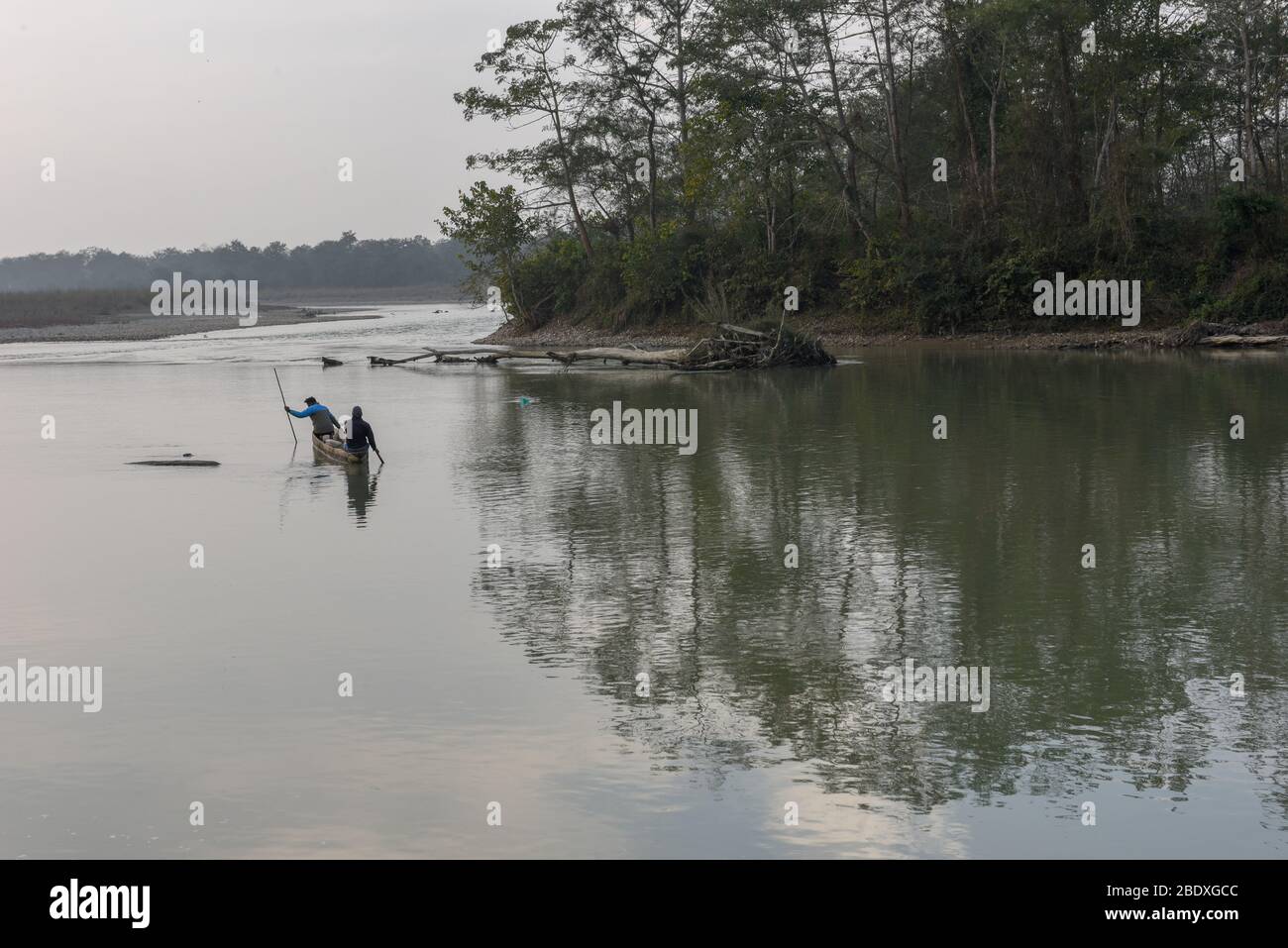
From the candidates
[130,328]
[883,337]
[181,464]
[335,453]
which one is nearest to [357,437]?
[335,453]

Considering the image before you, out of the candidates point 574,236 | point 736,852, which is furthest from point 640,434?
point 574,236

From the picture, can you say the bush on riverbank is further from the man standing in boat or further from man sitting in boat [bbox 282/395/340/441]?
the man standing in boat

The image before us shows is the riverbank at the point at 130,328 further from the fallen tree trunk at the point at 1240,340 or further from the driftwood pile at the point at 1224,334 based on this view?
the fallen tree trunk at the point at 1240,340

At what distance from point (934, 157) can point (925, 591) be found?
4340cm

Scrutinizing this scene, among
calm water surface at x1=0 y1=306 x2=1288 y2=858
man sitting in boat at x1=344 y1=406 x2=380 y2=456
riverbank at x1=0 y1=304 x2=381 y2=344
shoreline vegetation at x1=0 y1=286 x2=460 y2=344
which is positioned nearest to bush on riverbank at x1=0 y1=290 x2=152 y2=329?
shoreline vegetation at x1=0 y1=286 x2=460 y2=344

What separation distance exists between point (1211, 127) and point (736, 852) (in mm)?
50582

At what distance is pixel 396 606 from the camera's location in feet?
40.7

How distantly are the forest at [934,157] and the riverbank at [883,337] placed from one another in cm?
64

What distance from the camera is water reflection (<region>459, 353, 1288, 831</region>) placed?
8469 mm

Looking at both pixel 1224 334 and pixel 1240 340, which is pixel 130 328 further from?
pixel 1240 340

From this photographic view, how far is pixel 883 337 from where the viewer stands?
49.4m

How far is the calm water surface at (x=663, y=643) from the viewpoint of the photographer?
25.0ft
